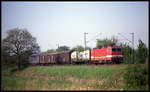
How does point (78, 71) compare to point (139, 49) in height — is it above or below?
below

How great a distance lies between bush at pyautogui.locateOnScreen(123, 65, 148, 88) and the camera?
61.7 feet

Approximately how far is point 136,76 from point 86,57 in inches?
844

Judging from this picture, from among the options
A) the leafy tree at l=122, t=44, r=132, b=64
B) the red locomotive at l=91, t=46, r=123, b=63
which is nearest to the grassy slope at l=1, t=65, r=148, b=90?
the leafy tree at l=122, t=44, r=132, b=64

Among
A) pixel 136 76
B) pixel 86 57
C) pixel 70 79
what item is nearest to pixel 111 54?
pixel 70 79

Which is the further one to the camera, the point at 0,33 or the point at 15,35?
the point at 15,35

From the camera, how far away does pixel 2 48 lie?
22.6 metres

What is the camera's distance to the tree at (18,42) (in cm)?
2475

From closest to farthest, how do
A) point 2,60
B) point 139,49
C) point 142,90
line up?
point 142,90 → point 2,60 → point 139,49

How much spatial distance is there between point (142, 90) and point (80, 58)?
968 inches

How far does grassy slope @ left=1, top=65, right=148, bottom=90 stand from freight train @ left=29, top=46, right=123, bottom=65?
5.32m

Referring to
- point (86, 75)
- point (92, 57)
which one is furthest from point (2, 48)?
point (92, 57)

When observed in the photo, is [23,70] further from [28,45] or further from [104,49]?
[104,49]

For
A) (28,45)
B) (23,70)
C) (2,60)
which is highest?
(28,45)

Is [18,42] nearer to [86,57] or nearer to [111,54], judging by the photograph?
[111,54]
